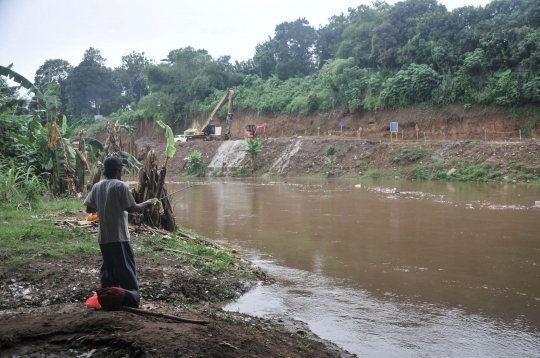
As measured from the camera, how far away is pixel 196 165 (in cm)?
4003

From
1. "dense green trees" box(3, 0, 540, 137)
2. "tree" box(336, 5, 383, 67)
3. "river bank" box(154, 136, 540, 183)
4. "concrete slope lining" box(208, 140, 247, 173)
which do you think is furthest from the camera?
"tree" box(336, 5, 383, 67)

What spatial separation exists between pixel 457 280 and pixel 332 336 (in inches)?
122

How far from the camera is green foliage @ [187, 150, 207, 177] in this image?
39.7 m

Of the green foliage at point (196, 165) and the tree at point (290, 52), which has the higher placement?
the tree at point (290, 52)

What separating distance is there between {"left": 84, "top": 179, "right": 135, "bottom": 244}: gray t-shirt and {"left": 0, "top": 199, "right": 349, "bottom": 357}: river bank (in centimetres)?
73

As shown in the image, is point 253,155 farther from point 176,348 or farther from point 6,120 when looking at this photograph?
point 176,348

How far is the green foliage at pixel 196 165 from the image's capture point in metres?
39.7

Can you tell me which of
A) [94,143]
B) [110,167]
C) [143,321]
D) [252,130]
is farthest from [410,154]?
[143,321]

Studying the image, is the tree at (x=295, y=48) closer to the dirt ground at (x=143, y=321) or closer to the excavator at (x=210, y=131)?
the excavator at (x=210, y=131)

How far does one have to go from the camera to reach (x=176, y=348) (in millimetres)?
3477

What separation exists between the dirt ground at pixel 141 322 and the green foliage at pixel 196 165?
33138 mm

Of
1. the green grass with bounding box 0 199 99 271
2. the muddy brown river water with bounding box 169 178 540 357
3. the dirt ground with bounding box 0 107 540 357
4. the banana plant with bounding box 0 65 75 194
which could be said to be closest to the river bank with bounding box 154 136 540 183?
the muddy brown river water with bounding box 169 178 540 357

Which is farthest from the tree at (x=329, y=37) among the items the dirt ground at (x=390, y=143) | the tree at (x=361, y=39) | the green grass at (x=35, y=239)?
the green grass at (x=35, y=239)

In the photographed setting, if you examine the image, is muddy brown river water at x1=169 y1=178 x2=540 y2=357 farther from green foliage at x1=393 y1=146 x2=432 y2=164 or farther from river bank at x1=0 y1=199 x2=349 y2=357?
green foliage at x1=393 y1=146 x2=432 y2=164
